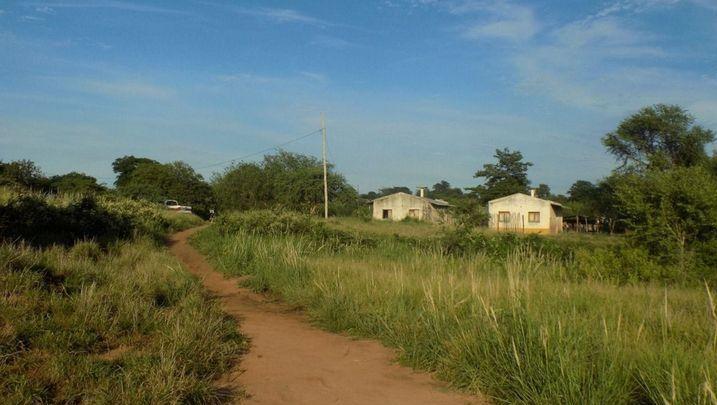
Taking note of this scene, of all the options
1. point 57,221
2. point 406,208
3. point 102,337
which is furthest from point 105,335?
point 406,208

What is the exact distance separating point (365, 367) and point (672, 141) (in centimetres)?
5356

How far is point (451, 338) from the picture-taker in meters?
5.25

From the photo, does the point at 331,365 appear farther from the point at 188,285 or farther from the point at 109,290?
the point at 188,285

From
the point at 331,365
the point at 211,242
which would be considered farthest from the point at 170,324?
the point at 211,242

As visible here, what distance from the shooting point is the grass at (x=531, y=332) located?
155 inches

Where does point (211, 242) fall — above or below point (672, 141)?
below

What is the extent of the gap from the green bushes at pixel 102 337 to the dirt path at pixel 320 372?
36cm

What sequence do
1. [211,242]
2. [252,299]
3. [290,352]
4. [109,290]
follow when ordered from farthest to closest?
[211,242], [252,299], [109,290], [290,352]

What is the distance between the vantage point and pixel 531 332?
4492 millimetres

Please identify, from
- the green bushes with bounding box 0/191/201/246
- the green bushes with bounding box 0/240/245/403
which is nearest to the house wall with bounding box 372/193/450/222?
the green bushes with bounding box 0/191/201/246

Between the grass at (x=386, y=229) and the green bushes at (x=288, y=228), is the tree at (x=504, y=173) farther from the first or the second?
the green bushes at (x=288, y=228)

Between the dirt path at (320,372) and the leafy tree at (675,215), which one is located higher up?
the leafy tree at (675,215)

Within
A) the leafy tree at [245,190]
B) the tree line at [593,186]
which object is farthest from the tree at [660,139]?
the leafy tree at [245,190]

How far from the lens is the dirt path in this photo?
4648mm
